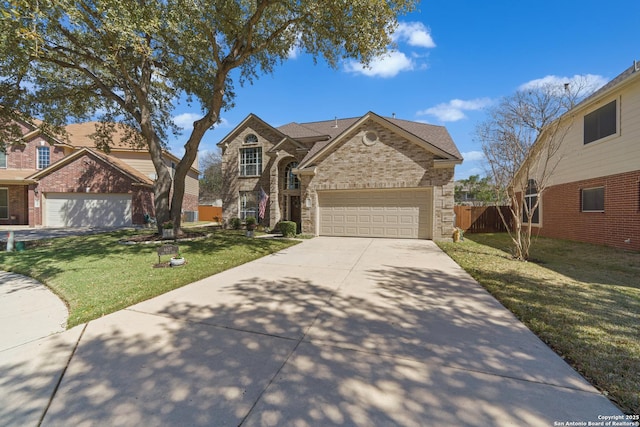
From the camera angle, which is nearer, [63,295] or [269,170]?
[63,295]

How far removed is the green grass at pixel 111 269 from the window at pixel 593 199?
12.1 meters

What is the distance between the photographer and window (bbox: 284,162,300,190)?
17016 millimetres

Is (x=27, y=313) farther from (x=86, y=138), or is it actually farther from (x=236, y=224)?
(x=86, y=138)

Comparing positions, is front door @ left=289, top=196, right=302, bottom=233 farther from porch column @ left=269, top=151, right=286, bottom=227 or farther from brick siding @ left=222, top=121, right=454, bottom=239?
brick siding @ left=222, top=121, right=454, bottom=239

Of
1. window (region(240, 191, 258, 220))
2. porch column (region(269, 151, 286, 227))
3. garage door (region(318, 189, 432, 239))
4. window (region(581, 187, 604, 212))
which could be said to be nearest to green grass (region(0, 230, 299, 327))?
garage door (region(318, 189, 432, 239))

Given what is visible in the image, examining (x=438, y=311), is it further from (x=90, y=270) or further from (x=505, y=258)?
(x=90, y=270)

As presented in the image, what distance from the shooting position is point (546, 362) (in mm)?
2686

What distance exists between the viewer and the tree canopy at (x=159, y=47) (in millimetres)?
7699

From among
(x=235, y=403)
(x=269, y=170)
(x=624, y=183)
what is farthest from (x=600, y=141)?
(x=269, y=170)

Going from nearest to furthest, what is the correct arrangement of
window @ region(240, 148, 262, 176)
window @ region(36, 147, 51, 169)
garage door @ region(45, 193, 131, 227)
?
window @ region(240, 148, 262, 176) < garage door @ region(45, 193, 131, 227) < window @ region(36, 147, 51, 169)

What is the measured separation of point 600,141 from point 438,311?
37.5ft

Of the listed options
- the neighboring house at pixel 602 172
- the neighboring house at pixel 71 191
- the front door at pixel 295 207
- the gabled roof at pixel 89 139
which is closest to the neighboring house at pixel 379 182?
the front door at pixel 295 207

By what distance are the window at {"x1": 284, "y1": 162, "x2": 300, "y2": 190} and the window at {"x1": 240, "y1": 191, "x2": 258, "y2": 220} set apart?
2.48m

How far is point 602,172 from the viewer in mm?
9859
